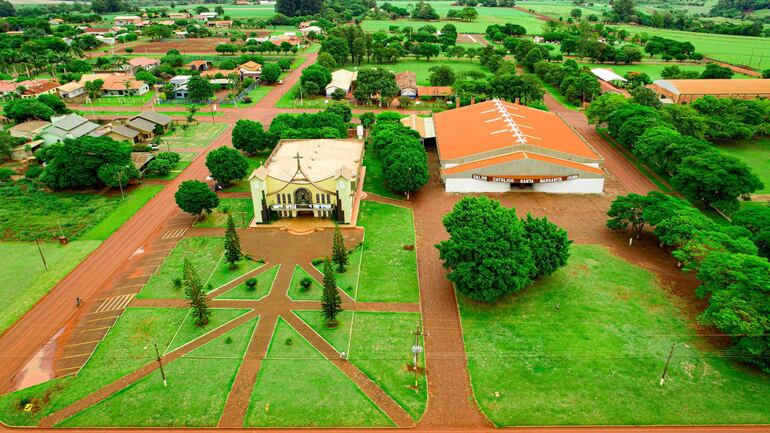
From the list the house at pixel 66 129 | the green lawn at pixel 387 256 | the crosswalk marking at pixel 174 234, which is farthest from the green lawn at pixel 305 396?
the house at pixel 66 129

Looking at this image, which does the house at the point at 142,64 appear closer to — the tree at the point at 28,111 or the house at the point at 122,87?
the house at the point at 122,87

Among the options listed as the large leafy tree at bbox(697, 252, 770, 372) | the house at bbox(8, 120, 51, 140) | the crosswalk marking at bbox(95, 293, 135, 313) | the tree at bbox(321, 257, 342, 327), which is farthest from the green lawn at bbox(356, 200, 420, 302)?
the house at bbox(8, 120, 51, 140)

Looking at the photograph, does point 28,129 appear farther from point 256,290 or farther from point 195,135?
point 256,290

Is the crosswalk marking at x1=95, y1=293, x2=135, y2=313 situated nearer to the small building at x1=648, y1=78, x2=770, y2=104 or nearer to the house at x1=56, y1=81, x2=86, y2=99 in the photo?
the house at x1=56, y1=81, x2=86, y2=99

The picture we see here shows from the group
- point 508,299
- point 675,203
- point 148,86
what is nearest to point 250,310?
point 508,299

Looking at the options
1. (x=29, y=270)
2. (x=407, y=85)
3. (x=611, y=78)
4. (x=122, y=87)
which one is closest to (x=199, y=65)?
(x=122, y=87)

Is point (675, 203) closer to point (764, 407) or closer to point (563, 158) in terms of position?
point (563, 158)
